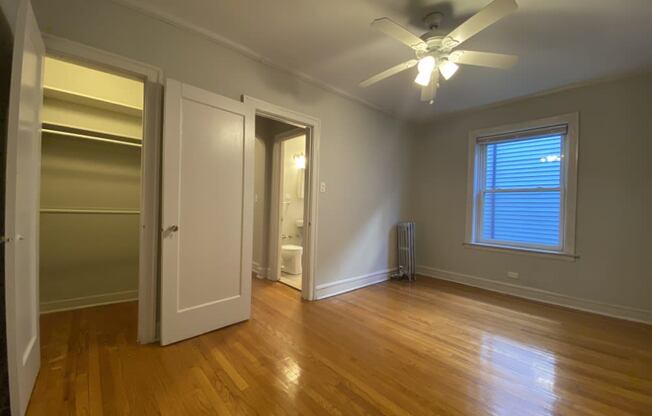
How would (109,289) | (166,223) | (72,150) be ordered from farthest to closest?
(109,289)
(72,150)
(166,223)

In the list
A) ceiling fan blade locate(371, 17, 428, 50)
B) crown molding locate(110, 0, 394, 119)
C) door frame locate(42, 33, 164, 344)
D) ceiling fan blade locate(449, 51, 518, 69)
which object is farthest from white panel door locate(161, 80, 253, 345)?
ceiling fan blade locate(449, 51, 518, 69)

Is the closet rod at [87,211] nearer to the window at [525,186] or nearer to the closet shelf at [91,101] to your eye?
the closet shelf at [91,101]

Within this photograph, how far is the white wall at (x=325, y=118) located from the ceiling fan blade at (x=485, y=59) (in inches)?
60.2

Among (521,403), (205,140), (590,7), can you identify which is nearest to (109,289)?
(205,140)

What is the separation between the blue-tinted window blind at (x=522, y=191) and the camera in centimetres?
325

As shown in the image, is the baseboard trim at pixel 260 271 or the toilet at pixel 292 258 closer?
the baseboard trim at pixel 260 271

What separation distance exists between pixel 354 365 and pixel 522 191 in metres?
3.02

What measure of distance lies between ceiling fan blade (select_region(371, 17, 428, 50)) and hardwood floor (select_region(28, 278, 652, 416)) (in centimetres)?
214

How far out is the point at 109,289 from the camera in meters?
2.86

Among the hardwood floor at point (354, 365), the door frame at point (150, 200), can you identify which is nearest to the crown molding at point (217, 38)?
the door frame at point (150, 200)

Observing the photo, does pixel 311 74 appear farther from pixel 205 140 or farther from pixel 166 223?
pixel 166 223

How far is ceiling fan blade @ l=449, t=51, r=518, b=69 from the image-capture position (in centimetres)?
186

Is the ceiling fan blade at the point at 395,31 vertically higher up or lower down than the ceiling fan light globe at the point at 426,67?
higher up

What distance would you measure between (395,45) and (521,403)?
261 cm
